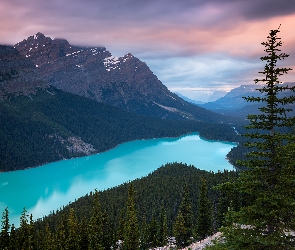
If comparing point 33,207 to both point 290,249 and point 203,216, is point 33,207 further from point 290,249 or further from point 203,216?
point 290,249

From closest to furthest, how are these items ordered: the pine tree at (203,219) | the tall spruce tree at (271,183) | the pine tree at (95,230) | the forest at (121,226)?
the tall spruce tree at (271,183) < the pine tree at (95,230) < the forest at (121,226) < the pine tree at (203,219)

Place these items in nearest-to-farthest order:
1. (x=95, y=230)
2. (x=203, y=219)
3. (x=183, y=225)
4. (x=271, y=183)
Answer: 1. (x=271, y=183)
2. (x=95, y=230)
3. (x=183, y=225)
4. (x=203, y=219)

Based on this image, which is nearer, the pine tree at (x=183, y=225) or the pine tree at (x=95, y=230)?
the pine tree at (x=95, y=230)

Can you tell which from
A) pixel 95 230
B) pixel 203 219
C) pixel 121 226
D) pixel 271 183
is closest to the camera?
pixel 271 183

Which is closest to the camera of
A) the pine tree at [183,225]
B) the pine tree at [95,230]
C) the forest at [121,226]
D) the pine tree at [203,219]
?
the pine tree at [95,230]

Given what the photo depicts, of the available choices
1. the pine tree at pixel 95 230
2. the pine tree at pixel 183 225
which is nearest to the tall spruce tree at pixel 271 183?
the pine tree at pixel 95 230

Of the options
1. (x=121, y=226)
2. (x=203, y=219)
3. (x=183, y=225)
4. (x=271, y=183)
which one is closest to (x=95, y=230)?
(x=121, y=226)

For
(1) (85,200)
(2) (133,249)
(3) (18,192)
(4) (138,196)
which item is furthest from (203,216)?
(3) (18,192)

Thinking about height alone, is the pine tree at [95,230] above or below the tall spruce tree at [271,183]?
below

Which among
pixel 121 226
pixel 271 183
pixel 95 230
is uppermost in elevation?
pixel 271 183

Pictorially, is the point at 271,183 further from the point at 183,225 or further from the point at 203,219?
the point at 203,219

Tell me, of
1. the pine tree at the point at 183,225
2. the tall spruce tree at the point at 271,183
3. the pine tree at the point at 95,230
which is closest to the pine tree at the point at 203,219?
the pine tree at the point at 183,225

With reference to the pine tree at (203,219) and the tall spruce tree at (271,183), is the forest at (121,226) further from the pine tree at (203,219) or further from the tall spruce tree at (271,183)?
the tall spruce tree at (271,183)

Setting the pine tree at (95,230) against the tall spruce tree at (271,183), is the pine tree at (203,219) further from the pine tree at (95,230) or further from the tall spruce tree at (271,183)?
the tall spruce tree at (271,183)
